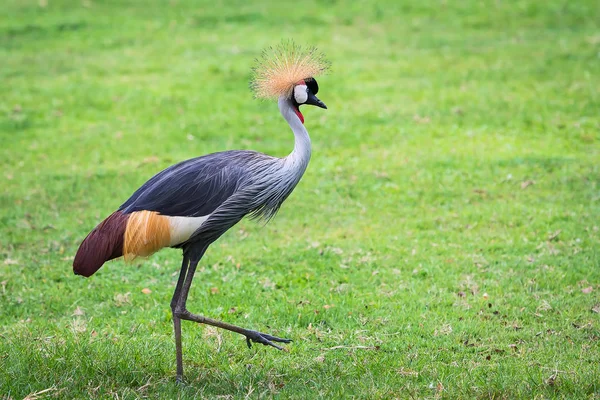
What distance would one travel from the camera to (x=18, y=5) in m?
20.0

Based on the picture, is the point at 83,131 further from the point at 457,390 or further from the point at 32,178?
the point at 457,390

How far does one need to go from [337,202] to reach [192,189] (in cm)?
445

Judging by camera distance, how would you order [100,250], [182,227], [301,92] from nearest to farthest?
[100,250], [182,227], [301,92]

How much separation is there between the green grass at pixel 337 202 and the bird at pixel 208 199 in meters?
0.70

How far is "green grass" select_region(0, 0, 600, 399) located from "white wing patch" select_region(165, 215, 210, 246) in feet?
3.07

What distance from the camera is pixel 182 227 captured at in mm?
5531

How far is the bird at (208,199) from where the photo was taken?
5445 mm

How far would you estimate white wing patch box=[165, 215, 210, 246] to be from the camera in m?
5.52

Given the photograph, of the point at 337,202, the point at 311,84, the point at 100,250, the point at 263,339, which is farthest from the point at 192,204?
the point at 337,202

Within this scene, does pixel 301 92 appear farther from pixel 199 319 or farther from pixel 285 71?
pixel 199 319

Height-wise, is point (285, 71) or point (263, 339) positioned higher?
point (285, 71)

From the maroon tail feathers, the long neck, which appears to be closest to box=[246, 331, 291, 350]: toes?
the maroon tail feathers

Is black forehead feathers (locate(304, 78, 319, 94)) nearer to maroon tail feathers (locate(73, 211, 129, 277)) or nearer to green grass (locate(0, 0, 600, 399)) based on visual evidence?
maroon tail feathers (locate(73, 211, 129, 277))

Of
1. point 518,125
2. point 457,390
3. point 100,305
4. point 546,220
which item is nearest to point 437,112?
point 518,125
